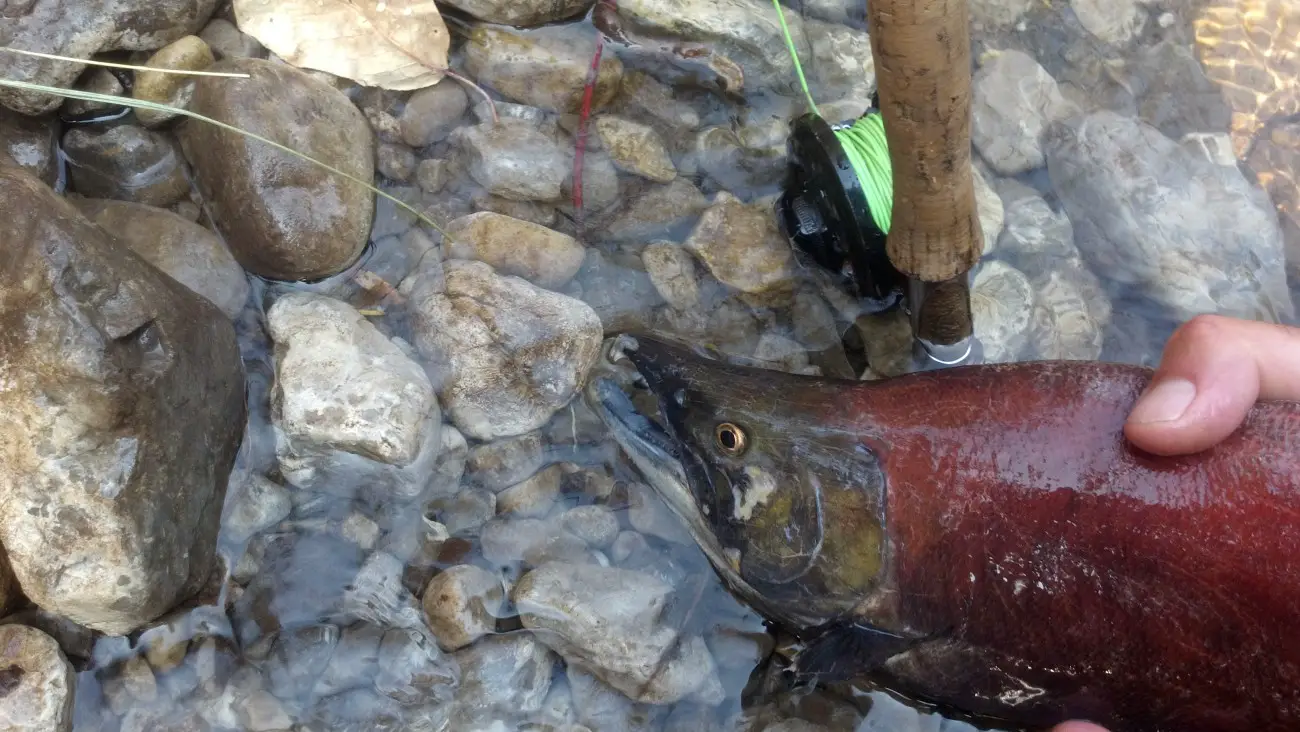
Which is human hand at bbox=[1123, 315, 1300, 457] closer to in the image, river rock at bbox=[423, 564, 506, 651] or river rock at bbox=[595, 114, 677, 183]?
river rock at bbox=[423, 564, 506, 651]

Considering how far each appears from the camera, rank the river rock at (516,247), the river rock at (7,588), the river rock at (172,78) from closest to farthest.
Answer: the river rock at (7,588) < the river rock at (172,78) < the river rock at (516,247)

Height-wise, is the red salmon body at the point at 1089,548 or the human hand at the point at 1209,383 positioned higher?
the human hand at the point at 1209,383

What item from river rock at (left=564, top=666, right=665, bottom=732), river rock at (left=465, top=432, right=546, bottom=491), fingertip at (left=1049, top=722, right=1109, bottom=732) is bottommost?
river rock at (left=564, top=666, right=665, bottom=732)

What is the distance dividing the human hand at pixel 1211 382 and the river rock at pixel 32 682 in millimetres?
3005

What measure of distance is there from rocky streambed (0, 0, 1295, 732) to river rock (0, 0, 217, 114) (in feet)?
0.04

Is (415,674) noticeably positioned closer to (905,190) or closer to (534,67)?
(905,190)

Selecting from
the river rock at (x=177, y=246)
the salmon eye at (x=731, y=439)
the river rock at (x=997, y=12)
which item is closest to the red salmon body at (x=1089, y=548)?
the salmon eye at (x=731, y=439)

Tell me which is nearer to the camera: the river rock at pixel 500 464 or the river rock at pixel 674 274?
the river rock at pixel 500 464

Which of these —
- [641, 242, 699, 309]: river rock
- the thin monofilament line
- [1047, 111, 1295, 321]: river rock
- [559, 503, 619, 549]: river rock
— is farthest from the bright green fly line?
[559, 503, 619, 549]: river rock

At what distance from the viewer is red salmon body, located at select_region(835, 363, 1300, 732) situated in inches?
90.5

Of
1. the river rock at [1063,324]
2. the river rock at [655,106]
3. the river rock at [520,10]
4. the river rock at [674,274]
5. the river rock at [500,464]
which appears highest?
Answer: the river rock at [520,10]

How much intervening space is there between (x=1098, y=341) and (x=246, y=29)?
146 inches

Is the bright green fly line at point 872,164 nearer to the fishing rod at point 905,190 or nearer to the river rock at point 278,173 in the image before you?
the fishing rod at point 905,190

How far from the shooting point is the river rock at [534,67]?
3623 millimetres
